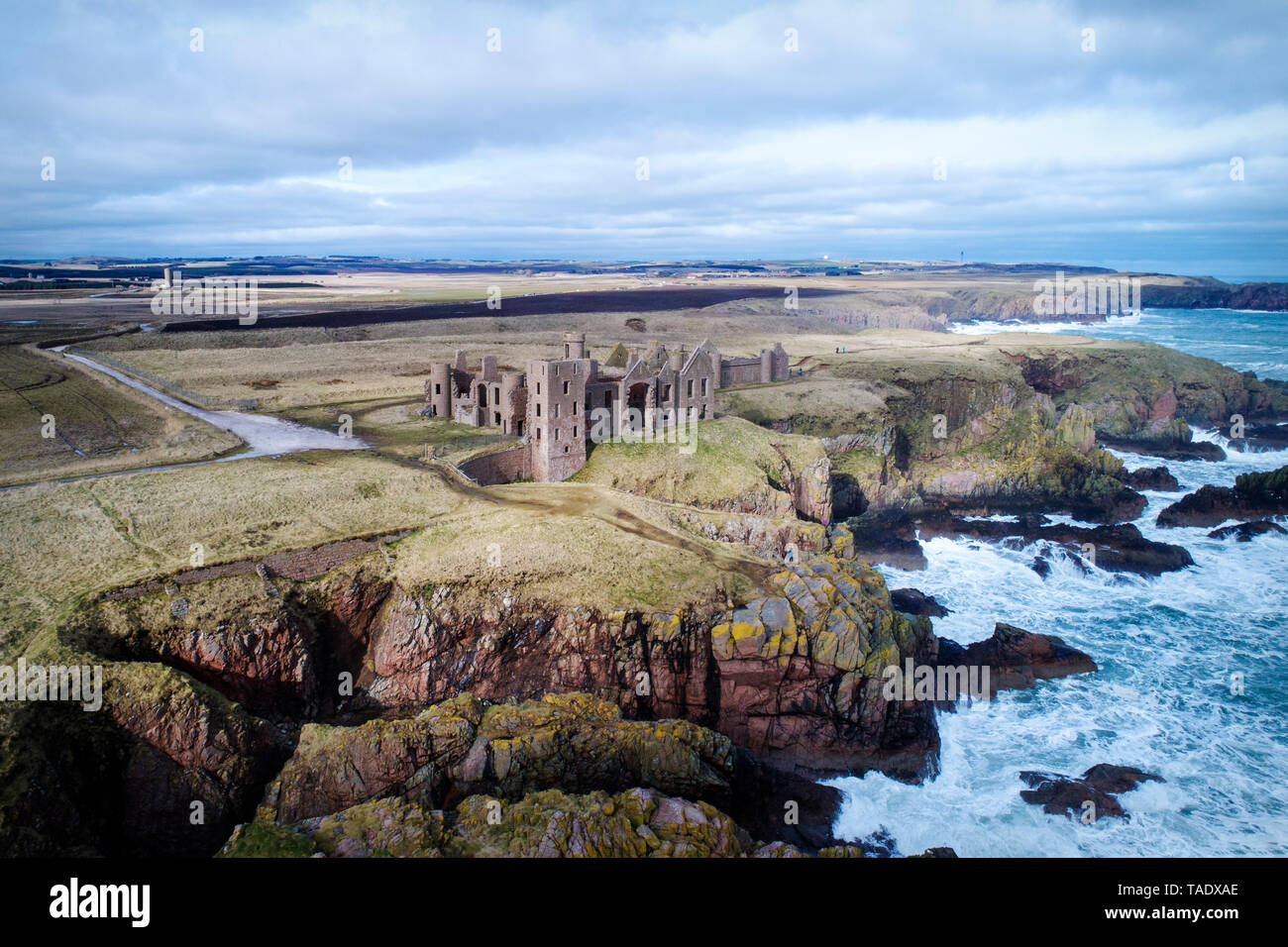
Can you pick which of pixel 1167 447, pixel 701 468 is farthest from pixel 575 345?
pixel 1167 447

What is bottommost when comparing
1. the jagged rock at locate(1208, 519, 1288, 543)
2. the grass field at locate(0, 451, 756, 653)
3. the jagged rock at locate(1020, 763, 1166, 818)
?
the jagged rock at locate(1020, 763, 1166, 818)

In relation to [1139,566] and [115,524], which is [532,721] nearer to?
[115,524]

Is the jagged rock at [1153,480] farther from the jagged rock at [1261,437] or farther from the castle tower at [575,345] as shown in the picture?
the castle tower at [575,345]

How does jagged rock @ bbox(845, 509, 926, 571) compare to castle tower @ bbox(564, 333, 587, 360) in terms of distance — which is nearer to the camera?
jagged rock @ bbox(845, 509, 926, 571)

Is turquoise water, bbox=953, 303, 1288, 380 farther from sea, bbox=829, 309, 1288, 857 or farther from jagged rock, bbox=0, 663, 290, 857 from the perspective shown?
jagged rock, bbox=0, 663, 290, 857

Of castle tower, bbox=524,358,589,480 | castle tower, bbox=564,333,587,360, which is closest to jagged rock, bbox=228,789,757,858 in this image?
castle tower, bbox=524,358,589,480

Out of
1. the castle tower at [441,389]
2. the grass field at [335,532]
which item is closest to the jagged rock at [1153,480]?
the grass field at [335,532]
